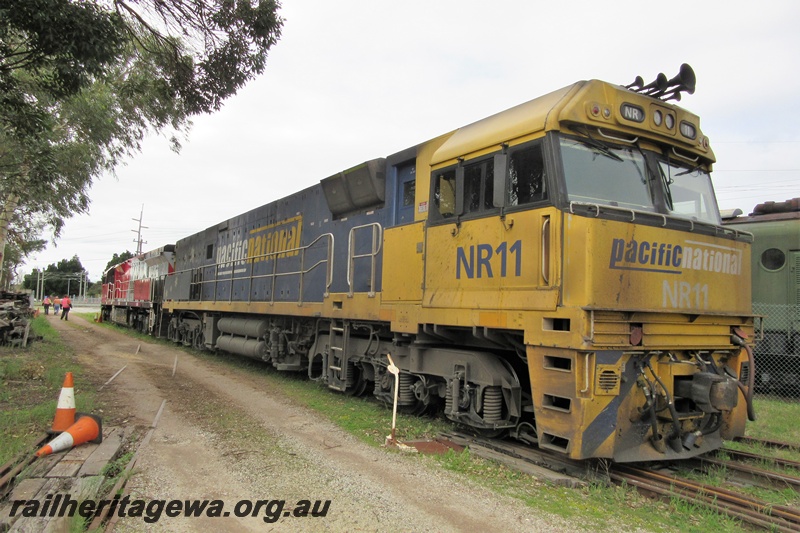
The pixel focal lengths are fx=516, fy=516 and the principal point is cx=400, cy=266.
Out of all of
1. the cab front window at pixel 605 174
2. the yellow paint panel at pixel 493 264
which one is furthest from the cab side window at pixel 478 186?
the cab front window at pixel 605 174

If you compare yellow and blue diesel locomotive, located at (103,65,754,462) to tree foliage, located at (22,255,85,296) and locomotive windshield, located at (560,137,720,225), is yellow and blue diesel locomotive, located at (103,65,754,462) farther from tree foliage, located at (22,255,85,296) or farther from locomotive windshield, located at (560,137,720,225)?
tree foliage, located at (22,255,85,296)

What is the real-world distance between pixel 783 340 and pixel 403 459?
8.57 meters

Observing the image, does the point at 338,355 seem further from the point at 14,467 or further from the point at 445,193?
the point at 14,467

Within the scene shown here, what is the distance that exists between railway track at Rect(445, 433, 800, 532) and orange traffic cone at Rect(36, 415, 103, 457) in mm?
3890

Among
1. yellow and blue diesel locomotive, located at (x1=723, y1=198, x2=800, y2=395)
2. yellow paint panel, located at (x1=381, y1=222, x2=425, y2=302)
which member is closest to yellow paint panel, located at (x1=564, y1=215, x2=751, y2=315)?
yellow paint panel, located at (x1=381, y1=222, x2=425, y2=302)

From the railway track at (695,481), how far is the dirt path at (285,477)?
0.81m

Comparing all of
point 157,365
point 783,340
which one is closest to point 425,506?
point 783,340

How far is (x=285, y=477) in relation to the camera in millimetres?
4738

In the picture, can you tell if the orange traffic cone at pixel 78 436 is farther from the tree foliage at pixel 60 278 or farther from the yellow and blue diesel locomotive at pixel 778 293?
the tree foliage at pixel 60 278

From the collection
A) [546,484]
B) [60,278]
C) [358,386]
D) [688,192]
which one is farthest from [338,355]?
[60,278]

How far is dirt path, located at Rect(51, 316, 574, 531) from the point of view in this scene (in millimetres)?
→ 3828

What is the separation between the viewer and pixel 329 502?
4.14 metres

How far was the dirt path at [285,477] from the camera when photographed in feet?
12.6

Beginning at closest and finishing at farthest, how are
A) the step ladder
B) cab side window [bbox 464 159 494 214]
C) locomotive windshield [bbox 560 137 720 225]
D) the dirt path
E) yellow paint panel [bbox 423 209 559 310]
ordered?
the dirt path
yellow paint panel [bbox 423 209 559 310]
locomotive windshield [bbox 560 137 720 225]
cab side window [bbox 464 159 494 214]
the step ladder
